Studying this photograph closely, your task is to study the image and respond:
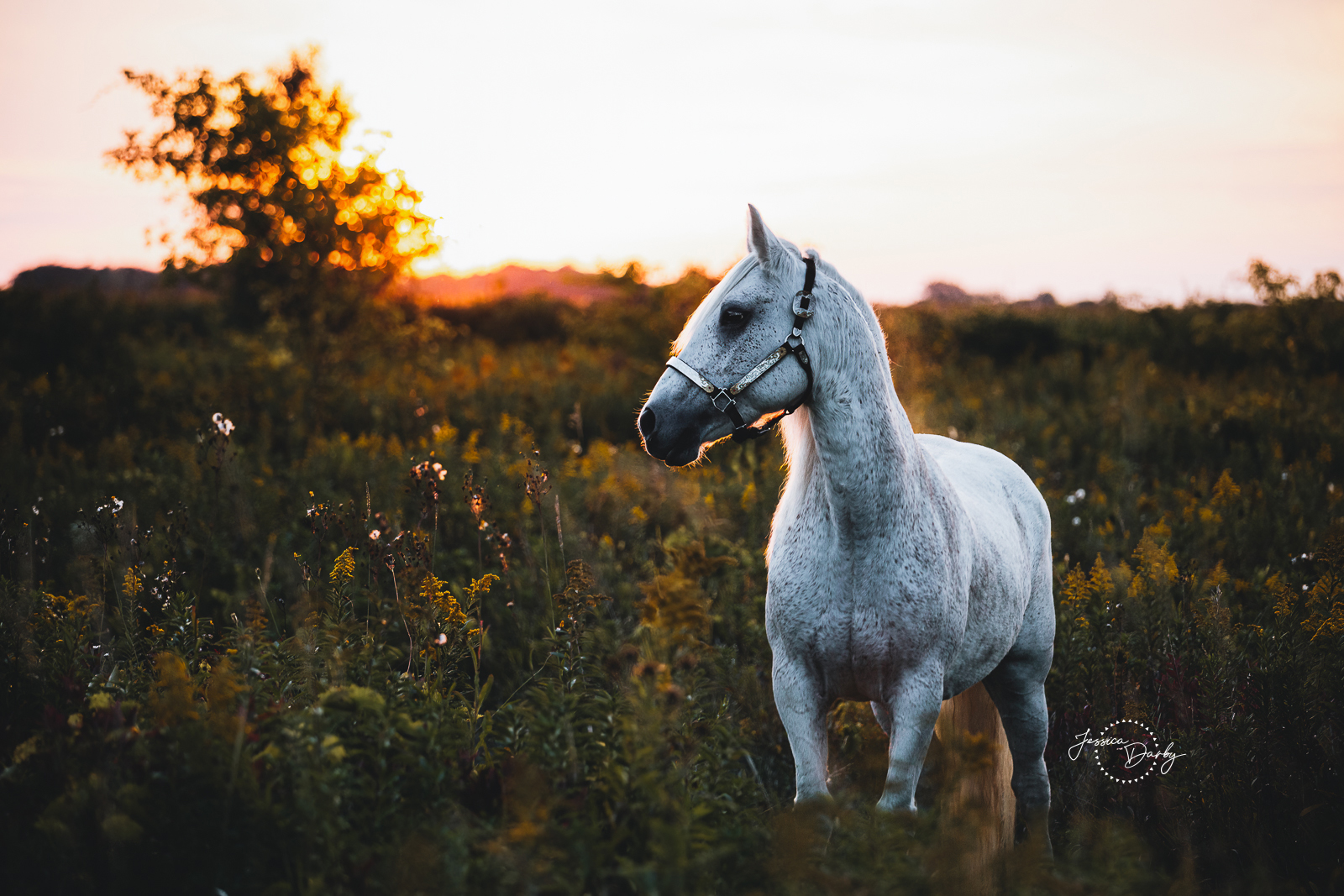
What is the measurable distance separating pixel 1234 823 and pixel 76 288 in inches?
918

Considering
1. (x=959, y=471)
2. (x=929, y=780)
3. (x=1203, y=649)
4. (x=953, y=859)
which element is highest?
(x=959, y=471)

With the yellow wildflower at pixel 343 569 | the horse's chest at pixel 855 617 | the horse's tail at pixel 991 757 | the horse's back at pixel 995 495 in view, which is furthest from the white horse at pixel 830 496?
the yellow wildflower at pixel 343 569

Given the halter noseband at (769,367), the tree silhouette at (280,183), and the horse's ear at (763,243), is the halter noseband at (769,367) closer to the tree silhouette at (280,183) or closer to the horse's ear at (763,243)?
the horse's ear at (763,243)

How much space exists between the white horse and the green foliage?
28cm

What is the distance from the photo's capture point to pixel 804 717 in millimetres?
2506

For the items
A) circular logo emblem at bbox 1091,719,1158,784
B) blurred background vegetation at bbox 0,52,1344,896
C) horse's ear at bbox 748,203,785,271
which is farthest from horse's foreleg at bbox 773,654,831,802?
circular logo emblem at bbox 1091,719,1158,784

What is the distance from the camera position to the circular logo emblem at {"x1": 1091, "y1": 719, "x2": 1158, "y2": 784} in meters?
3.57

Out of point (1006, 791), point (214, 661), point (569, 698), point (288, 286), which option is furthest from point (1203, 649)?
point (288, 286)

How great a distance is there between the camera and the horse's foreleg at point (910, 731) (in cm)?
239

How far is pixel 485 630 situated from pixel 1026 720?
247 centimetres

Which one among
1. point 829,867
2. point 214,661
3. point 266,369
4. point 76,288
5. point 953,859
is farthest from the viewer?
point 76,288

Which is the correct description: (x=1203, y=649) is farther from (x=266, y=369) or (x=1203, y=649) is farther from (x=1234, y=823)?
(x=266, y=369)

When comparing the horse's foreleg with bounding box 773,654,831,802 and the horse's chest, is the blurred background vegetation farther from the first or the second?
the horse's chest

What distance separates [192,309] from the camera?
71.8 ft
